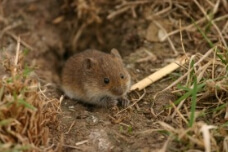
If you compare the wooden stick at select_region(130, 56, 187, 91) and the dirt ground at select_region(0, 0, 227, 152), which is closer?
the dirt ground at select_region(0, 0, 227, 152)

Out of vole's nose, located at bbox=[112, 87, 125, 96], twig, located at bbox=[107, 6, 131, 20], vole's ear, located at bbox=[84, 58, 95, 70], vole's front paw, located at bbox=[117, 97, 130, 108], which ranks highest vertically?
twig, located at bbox=[107, 6, 131, 20]

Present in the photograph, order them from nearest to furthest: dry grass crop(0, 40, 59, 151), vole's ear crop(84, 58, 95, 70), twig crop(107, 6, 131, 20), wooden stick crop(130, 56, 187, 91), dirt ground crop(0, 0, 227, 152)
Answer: dry grass crop(0, 40, 59, 151)
dirt ground crop(0, 0, 227, 152)
vole's ear crop(84, 58, 95, 70)
wooden stick crop(130, 56, 187, 91)
twig crop(107, 6, 131, 20)

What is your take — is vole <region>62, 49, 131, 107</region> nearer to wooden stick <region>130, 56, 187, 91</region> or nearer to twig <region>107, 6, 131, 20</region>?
wooden stick <region>130, 56, 187, 91</region>

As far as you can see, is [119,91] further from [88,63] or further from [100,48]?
[100,48]

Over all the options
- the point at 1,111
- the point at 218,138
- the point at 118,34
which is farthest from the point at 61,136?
the point at 118,34

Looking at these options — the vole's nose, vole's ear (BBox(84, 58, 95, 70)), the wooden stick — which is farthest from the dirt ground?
vole's ear (BBox(84, 58, 95, 70))

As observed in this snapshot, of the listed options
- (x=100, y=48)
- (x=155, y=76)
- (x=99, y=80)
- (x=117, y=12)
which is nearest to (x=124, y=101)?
(x=99, y=80)

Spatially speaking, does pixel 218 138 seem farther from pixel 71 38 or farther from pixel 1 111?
pixel 71 38
